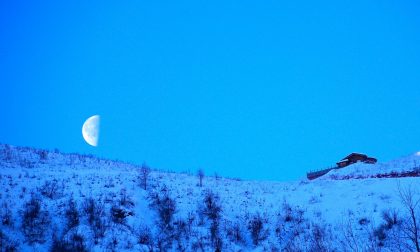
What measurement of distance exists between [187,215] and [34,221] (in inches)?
306

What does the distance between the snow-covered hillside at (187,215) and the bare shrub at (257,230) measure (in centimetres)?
5

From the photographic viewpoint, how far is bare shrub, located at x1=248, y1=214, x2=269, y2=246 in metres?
17.8

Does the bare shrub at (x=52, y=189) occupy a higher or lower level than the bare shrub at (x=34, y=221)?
higher

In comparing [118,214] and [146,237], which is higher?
[118,214]


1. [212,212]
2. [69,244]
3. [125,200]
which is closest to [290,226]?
[212,212]

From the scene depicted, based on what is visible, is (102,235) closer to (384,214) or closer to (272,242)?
(272,242)

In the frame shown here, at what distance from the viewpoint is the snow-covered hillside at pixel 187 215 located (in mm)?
15719

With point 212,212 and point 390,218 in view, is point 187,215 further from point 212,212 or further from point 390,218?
point 390,218

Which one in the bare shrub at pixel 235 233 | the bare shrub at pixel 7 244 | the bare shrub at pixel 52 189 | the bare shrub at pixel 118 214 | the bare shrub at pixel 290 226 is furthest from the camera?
the bare shrub at pixel 52 189

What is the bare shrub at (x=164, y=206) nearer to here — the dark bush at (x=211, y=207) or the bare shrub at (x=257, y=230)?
the dark bush at (x=211, y=207)

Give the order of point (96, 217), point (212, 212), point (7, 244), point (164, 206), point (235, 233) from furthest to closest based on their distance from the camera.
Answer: point (164, 206) < point (212, 212) < point (235, 233) < point (96, 217) < point (7, 244)

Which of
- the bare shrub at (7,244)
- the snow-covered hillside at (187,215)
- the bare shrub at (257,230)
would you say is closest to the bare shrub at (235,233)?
the snow-covered hillside at (187,215)

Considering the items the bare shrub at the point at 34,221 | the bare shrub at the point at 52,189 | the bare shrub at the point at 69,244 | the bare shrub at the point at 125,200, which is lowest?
the bare shrub at the point at 69,244

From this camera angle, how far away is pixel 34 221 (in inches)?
643
